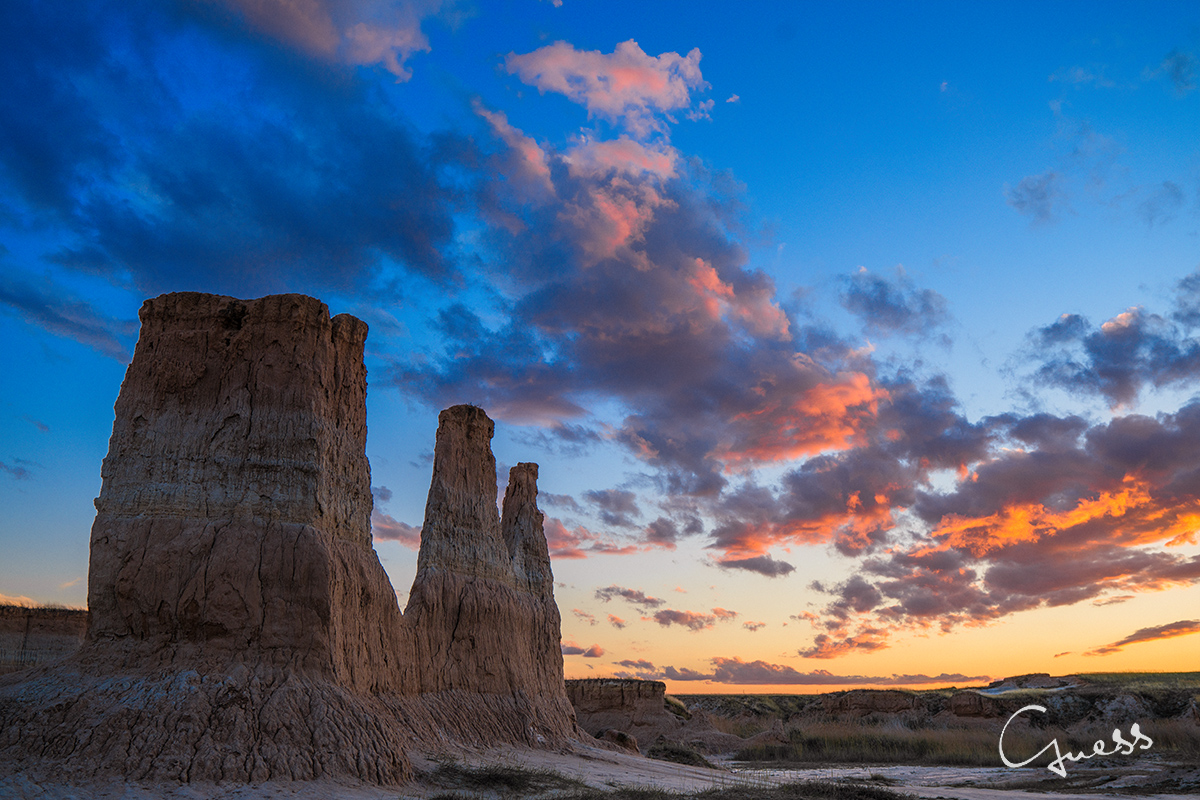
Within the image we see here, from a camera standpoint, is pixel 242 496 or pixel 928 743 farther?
pixel 928 743

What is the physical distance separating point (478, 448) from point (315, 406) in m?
9.76

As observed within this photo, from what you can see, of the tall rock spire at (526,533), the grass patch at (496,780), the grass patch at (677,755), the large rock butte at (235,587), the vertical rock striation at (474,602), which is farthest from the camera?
the grass patch at (677,755)

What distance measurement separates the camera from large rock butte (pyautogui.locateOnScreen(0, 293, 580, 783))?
43.1 feet

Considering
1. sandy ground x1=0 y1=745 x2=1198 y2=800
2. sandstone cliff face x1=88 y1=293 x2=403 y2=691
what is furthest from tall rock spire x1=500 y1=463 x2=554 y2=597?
sandstone cliff face x1=88 y1=293 x2=403 y2=691

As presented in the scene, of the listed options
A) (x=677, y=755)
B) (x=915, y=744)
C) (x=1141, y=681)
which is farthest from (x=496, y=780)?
(x=1141, y=681)

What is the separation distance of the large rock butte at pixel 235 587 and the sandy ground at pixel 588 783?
41 centimetres

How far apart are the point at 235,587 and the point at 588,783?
954 cm

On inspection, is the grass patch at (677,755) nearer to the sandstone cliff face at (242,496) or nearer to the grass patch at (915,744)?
the grass patch at (915,744)

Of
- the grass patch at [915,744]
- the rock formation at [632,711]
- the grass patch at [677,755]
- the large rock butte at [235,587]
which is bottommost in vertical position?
the grass patch at [915,744]

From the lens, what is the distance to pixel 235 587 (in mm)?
14953

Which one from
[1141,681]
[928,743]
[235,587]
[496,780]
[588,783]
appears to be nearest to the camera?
[235,587]

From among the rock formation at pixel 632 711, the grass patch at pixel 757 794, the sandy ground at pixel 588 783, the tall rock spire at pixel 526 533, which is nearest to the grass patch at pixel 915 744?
the rock formation at pixel 632 711

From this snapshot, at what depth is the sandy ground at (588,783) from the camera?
464 inches

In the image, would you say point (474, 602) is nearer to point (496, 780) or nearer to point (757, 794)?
point (496, 780)
